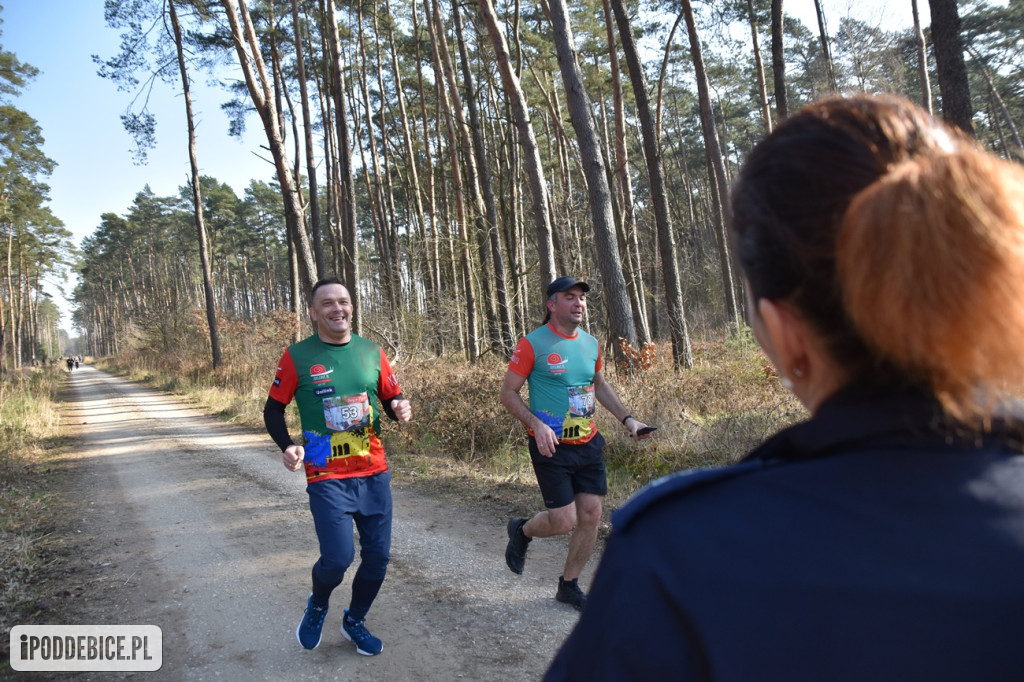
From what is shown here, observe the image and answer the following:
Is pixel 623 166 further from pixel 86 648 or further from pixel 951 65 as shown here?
pixel 86 648

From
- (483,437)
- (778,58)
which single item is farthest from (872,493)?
(778,58)

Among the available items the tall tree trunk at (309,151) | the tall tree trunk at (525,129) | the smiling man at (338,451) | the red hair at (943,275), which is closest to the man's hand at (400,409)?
the smiling man at (338,451)

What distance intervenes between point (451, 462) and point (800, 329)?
9036 mm

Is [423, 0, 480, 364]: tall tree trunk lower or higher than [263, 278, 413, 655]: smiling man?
higher

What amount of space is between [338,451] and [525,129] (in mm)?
8605

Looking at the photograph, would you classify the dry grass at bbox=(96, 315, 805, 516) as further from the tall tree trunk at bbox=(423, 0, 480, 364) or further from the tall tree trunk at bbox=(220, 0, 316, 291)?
the tall tree trunk at bbox=(423, 0, 480, 364)

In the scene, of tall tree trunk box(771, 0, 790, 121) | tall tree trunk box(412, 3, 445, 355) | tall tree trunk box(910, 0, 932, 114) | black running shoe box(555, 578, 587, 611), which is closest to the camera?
black running shoe box(555, 578, 587, 611)

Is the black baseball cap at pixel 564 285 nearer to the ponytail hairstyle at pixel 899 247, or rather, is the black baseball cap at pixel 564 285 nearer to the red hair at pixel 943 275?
the ponytail hairstyle at pixel 899 247

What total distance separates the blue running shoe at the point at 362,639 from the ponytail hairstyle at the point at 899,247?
13.1 ft

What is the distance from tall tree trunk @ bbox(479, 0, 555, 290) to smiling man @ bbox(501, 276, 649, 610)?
22.2ft

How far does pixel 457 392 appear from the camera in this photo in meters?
10.8

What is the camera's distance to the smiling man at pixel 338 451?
392cm

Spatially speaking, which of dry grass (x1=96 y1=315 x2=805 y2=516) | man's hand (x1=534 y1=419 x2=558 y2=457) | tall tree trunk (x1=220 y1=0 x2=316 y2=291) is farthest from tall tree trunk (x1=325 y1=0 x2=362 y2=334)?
man's hand (x1=534 y1=419 x2=558 y2=457)

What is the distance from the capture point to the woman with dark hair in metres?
0.69
